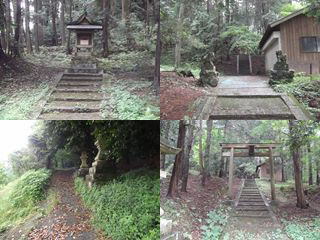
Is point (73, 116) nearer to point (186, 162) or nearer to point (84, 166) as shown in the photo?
point (84, 166)

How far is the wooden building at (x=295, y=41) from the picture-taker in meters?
9.29

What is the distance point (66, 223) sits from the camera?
7.15m

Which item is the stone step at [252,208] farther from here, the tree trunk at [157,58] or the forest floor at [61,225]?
the tree trunk at [157,58]

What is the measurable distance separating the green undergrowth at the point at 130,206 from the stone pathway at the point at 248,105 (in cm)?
178

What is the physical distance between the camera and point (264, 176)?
2270 centimetres

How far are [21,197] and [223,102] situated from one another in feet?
18.0

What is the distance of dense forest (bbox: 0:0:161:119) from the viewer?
7211mm

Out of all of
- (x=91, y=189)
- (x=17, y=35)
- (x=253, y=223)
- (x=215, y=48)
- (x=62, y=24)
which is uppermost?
(x=62, y=24)

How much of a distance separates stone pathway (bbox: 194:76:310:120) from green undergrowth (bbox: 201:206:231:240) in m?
2.36

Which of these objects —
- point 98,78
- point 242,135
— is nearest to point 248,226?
point 98,78

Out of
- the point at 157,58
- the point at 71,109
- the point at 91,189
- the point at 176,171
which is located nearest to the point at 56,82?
the point at 71,109

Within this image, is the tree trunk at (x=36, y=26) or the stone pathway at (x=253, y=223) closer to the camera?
the stone pathway at (x=253, y=223)

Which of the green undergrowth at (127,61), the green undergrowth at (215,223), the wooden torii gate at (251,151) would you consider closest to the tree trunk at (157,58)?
the green undergrowth at (127,61)

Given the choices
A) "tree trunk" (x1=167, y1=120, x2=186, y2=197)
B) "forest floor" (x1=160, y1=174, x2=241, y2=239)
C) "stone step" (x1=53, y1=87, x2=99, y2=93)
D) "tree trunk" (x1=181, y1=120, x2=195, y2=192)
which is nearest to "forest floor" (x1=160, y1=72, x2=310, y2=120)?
"tree trunk" (x1=167, y1=120, x2=186, y2=197)
